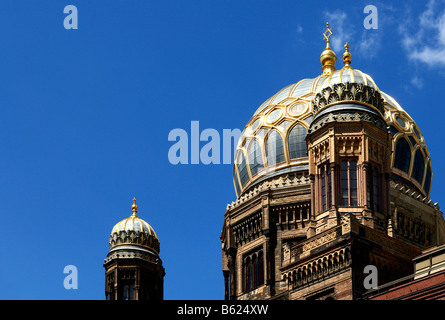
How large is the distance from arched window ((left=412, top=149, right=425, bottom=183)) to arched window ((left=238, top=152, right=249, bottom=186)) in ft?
32.4

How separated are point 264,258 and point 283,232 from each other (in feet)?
6.02

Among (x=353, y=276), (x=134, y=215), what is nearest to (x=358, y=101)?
(x=353, y=276)

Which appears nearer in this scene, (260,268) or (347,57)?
(347,57)

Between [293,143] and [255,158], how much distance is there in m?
2.75

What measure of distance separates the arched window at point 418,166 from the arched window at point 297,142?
6671 mm

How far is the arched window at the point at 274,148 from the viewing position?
208 ft

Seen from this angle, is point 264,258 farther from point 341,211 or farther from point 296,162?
point 341,211

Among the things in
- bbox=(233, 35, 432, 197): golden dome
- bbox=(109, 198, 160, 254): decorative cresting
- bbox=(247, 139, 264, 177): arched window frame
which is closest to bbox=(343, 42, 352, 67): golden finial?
bbox=(233, 35, 432, 197): golden dome

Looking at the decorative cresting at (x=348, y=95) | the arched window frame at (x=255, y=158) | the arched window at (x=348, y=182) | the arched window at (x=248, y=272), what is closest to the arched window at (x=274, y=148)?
the arched window frame at (x=255, y=158)

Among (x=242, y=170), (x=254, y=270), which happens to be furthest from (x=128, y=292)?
(x=242, y=170)

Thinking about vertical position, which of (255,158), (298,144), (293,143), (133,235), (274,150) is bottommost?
(133,235)

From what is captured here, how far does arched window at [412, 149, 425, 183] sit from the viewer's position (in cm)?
6356

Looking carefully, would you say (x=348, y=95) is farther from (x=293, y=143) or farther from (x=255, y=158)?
(x=255, y=158)

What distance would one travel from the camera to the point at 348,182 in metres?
48.1
